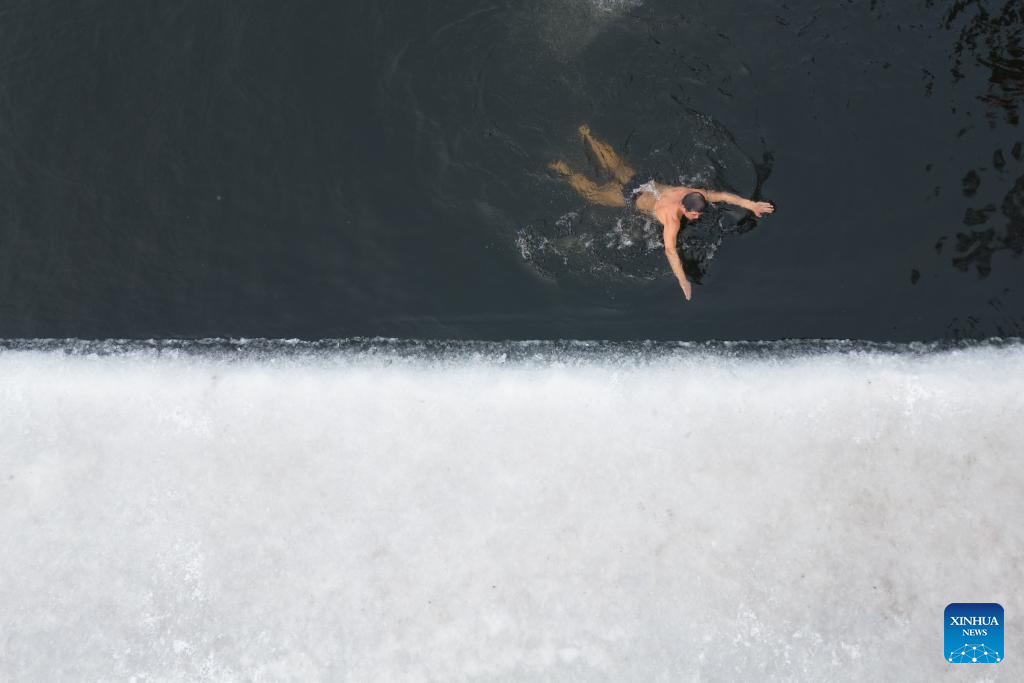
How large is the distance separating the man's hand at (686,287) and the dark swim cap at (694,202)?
0.53 m

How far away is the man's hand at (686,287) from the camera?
6.16 meters

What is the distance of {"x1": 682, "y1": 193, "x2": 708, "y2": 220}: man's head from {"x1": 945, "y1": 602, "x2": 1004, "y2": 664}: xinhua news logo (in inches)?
128

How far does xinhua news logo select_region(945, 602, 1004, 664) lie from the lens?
5.62 meters

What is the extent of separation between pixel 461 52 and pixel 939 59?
13.0ft

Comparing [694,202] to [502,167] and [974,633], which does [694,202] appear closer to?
[502,167]

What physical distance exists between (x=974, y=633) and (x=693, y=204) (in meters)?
3.51

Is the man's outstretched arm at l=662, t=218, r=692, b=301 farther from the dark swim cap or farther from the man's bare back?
the dark swim cap

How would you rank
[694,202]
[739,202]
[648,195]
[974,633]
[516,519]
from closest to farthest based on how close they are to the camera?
[974,633], [694,202], [516,519], [739,202], [648,195]

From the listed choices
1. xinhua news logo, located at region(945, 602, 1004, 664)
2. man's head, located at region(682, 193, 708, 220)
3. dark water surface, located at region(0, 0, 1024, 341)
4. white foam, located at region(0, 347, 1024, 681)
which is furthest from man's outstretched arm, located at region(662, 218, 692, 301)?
A: xinhua news logo, located at region(945, 602, 1004, 664)

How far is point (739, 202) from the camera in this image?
6375 mm

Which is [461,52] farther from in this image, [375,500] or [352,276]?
[375,500]

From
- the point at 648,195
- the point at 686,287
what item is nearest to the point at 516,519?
the point at 686,287

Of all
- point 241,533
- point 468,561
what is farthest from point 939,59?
point 241,533

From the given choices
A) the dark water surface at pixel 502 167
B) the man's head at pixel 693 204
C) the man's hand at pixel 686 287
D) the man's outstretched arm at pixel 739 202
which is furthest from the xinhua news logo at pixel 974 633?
the man's head at pixel 693 204
